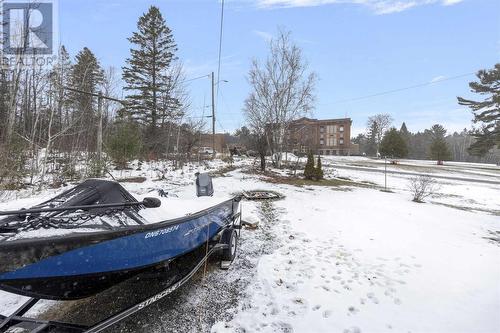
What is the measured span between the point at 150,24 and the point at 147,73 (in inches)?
185

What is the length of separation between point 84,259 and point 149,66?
2671 centimetres

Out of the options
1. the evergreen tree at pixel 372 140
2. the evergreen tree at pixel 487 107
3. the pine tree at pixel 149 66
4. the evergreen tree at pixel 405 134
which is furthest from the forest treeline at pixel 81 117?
the evergreen tree at pixel 372 140

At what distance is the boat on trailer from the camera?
6.73 feet

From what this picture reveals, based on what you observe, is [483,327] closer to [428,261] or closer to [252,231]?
[428,261]

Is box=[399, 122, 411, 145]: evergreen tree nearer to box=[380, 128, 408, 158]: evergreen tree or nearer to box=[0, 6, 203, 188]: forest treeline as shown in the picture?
box=[380, 128, 408, 158]: evergreen tree

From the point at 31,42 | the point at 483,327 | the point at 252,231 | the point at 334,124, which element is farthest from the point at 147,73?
the point at 334,124

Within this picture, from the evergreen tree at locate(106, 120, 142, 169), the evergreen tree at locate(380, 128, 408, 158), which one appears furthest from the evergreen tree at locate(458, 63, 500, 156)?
the evergreen tree at locate(106, 120, 142, 169)

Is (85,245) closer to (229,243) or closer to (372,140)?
(229,243)

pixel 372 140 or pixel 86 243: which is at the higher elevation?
pixel 372 140

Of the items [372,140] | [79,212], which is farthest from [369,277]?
[372,140]

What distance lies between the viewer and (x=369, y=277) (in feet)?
13.4

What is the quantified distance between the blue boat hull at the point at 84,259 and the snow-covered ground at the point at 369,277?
1027mm

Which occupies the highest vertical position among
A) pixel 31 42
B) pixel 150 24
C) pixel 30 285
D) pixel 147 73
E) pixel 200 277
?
pixel 150 24

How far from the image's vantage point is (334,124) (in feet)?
232
